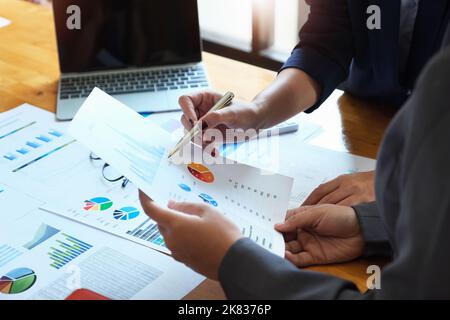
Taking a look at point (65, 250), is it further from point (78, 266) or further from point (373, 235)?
point (373, 235)

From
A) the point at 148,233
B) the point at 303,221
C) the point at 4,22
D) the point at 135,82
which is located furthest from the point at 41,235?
the point at 4,22

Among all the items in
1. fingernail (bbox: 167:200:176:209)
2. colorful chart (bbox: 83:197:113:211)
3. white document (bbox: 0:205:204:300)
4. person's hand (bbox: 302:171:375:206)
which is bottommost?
white document (bbox: 0:205:204:300)

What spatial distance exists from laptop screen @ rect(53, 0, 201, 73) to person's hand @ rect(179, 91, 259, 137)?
1.08ft

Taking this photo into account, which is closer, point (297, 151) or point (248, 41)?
point (297, 151)

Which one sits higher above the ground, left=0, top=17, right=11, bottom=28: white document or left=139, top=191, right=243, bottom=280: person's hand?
left=0, top=17, right=11, bottom=28: white document

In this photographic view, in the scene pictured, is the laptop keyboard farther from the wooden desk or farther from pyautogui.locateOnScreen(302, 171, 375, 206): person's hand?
pyautogui.locateOnScreen(302, 171, 375, 206): person's hand

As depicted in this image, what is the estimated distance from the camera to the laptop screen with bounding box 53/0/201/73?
134 cm

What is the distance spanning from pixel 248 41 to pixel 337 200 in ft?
5.52

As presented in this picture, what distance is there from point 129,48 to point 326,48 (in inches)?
18.8

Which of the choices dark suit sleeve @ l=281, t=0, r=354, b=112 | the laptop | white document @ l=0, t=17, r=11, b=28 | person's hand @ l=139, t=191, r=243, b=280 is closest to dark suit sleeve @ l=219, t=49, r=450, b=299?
person's hand @ l=139, t=191, r=243, b=280
